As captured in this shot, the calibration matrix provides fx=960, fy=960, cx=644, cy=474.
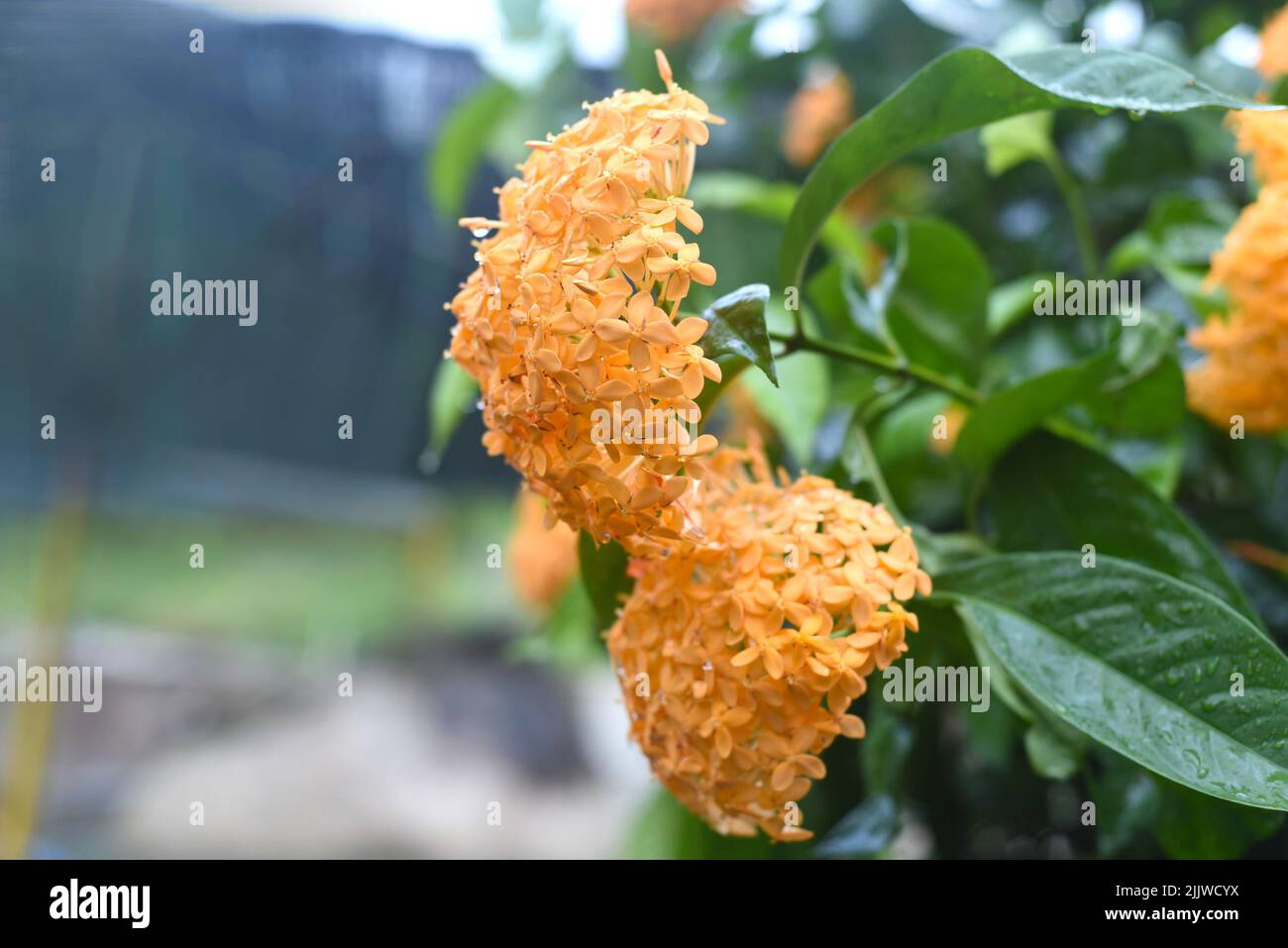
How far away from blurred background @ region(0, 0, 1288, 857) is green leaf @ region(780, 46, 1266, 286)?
5.8 inches

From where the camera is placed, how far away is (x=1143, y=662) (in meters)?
0.35

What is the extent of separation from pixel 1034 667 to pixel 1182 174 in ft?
1.61

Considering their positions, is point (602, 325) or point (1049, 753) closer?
point (602, 325)

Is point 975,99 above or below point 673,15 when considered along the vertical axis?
below

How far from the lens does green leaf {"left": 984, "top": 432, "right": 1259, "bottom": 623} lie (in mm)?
414

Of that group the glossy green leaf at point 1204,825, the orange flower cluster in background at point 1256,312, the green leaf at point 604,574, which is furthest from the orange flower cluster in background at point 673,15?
the glossy green leaf at point 1204,825

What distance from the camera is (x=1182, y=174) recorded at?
2.24 ft

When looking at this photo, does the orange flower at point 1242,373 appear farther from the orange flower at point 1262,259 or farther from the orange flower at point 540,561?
the orange flower at point 540,561

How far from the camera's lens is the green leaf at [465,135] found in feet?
3.01

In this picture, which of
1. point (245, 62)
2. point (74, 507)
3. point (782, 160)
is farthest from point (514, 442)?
point (74, 507)

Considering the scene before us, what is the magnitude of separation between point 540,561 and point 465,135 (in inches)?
16.8

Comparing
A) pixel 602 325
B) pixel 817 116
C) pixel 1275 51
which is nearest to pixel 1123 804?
pixel 602 325

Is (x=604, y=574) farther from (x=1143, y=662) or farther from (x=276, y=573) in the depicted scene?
(x=276, y=573)
